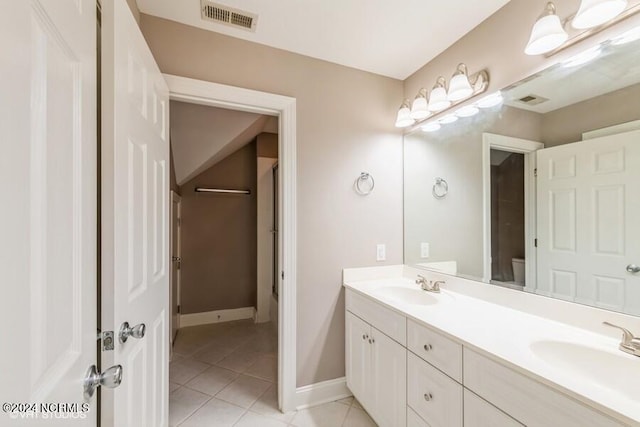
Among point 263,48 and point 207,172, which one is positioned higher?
point 263,48

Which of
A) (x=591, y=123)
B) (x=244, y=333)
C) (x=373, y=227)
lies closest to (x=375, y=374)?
(x=373, y=227)

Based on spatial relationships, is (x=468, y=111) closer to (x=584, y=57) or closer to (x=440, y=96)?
(x=440, y=96)

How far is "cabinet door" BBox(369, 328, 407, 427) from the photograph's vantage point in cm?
143

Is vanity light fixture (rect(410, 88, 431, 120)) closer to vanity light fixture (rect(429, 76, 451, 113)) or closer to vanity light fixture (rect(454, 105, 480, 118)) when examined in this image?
vanity light fixture (rect(429, 76, 451, 113))

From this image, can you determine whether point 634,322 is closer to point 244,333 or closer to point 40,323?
point 40,323

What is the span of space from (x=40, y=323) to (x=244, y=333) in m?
2.99

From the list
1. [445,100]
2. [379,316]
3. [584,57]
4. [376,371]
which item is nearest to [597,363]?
[379,316]

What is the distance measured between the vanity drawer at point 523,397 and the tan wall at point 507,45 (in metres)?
1.38

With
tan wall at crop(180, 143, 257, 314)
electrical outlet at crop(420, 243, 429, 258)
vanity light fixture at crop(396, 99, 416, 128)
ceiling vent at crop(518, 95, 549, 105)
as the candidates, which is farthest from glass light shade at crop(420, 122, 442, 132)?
tan wall at crop(180, 143, 257, 314)

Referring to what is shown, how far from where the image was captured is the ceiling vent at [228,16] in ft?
5.04

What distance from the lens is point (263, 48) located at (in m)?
1.85

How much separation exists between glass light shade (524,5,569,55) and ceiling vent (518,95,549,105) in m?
0.24

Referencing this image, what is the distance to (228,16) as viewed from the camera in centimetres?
160

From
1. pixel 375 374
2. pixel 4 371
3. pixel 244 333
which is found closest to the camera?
pixel 4 371
